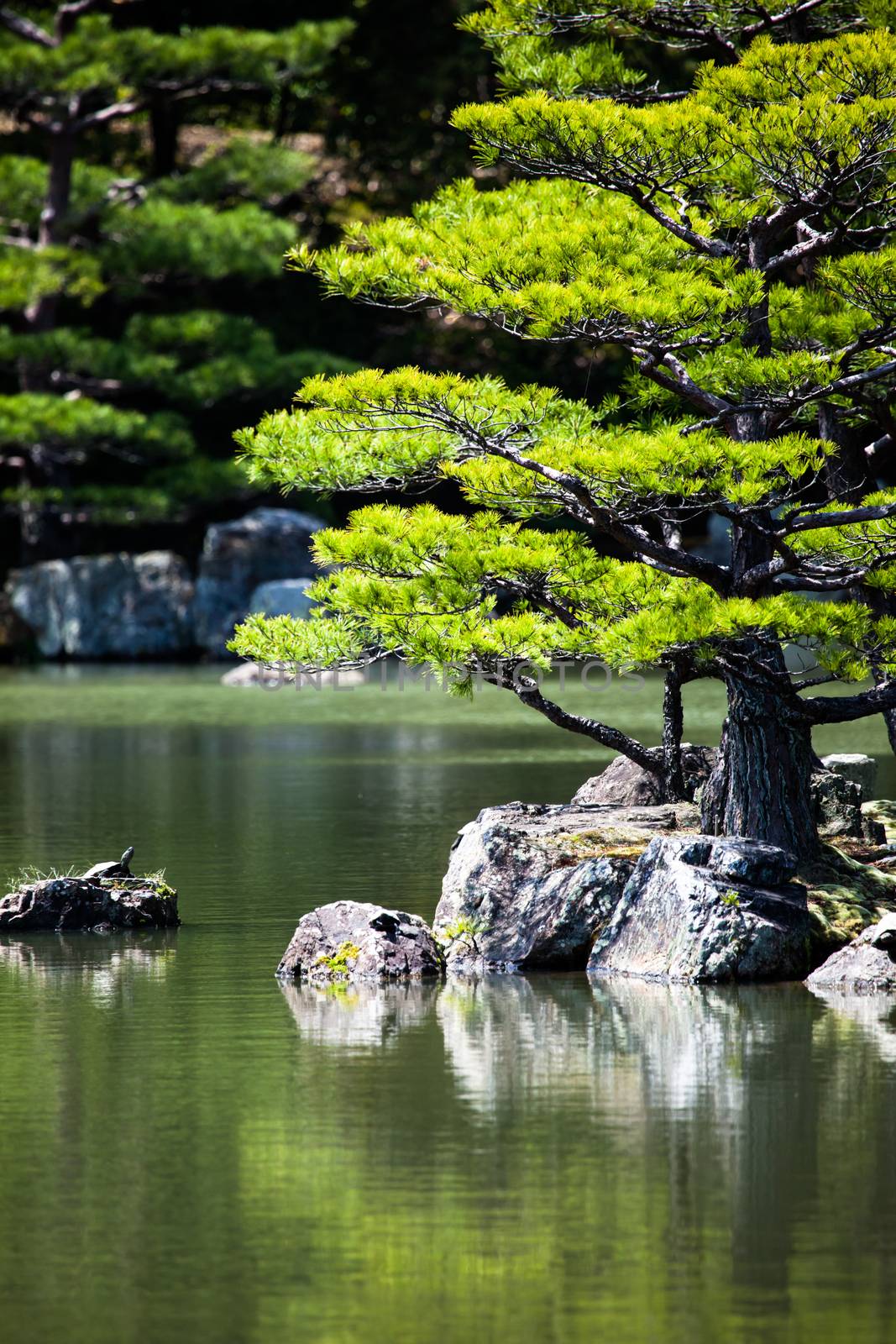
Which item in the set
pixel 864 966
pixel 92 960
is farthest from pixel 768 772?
pixel 92 960

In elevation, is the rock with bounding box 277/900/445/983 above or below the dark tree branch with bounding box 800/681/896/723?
below

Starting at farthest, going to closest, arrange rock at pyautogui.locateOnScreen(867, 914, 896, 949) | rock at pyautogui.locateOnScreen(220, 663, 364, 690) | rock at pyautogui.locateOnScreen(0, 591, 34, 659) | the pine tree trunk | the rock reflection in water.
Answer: rock at pyautogui.locateOnScreen(0, 591, 34, 659) < rock at pyautogui.locateOnScreen(220, 663, 364, 690) < the pine tree trunk < rock at pyautogui.locateOnScreen(867, 914, 896, 949) < the rock reflection in water

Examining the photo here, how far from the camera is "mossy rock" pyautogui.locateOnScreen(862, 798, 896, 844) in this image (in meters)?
10.8

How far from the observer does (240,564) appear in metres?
31.6

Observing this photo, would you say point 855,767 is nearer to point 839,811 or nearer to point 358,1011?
point 839,811

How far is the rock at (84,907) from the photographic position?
31.1 feet

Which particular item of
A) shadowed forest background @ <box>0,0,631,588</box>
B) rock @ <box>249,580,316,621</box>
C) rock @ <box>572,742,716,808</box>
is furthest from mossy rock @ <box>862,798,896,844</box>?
rock @ <box>249,580,316,621</box>

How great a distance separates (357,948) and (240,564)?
77.2 ft

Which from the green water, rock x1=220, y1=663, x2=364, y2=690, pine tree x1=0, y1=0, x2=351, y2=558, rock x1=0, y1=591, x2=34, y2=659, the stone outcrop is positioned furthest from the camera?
rock x1=0, y1=591, x2=34, y2=659

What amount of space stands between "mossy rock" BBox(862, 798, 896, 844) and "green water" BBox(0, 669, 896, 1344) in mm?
2549

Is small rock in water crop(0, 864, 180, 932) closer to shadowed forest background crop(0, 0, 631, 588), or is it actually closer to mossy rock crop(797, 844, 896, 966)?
mossy rock crop(797, 844, 896, 966)

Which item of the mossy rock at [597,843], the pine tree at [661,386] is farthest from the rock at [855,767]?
the mossy rock at [597,843]

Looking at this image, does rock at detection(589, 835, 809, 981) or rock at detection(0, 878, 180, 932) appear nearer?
rock at detection(589, 835, 809, 981)

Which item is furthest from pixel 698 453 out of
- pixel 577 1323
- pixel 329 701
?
pixel 329 701
